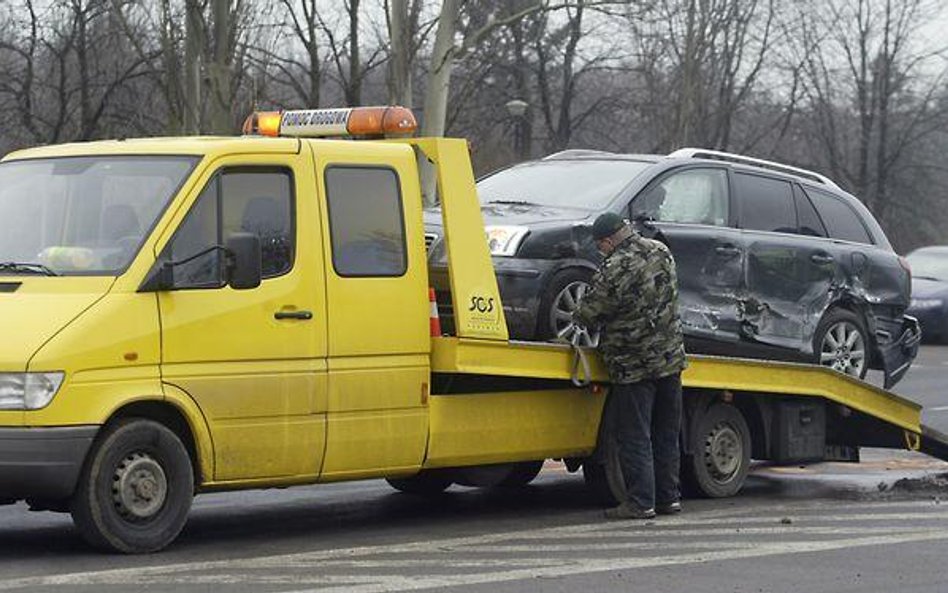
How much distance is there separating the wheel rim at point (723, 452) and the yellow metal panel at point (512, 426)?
1.00 m

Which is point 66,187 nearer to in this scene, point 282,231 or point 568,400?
point 282,231

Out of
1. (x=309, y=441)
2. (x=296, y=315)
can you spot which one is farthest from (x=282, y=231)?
(x=309, y=441)

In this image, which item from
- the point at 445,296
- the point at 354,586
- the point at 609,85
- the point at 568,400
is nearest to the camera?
the point at 354,586

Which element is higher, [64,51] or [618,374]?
[64,51]

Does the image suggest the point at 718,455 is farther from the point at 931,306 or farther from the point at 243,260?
the point at 931,306

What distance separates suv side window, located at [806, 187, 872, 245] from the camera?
12.7 meters

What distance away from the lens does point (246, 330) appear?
8.77 m

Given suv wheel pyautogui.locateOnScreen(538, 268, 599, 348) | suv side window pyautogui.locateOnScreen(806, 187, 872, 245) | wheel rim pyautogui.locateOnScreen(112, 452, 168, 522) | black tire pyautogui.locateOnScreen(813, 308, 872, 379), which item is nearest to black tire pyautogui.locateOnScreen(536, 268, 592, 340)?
suv wheel pyautogui.locateOnScreen(538, 268, 599, 348)

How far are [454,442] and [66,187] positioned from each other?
249cm

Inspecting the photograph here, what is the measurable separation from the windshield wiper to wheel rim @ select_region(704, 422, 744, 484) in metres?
4.61

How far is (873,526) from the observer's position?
996 cm

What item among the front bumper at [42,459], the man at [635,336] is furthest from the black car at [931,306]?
the front bumper at [42,459]

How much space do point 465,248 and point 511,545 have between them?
1641 millimetres

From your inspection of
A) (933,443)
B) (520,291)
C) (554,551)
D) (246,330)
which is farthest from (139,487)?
(933,443)
